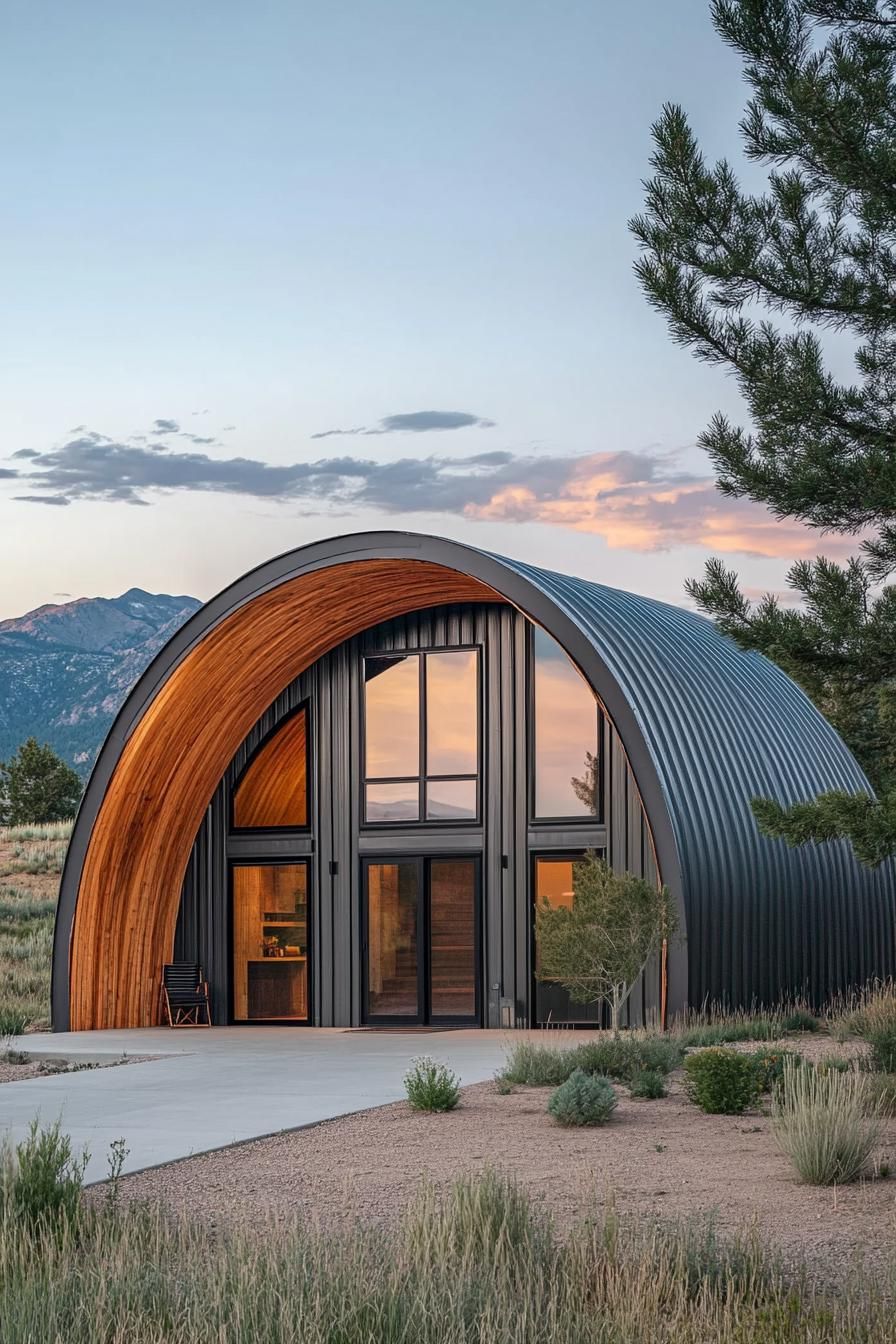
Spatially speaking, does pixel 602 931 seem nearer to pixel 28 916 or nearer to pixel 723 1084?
pixel 723 1084

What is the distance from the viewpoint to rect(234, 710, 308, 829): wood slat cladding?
20938mm

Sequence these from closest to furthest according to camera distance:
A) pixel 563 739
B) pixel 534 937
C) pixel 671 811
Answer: pixel 671 811 < pixel 534 937 < pixel 563 739

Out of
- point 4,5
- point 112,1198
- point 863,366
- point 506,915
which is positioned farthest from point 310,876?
point 112,1198

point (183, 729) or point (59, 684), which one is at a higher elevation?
point (59, 684)

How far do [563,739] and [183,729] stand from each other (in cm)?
469

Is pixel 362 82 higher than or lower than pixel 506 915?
higher

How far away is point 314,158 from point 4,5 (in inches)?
143

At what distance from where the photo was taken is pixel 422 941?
1980 cm

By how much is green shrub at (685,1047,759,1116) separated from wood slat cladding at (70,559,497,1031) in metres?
8.85

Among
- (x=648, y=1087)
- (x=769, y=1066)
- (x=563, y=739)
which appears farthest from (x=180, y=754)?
(x=769, y=1066)

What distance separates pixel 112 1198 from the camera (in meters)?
7.21

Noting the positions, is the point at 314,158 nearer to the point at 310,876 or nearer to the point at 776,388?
the point at 310,876

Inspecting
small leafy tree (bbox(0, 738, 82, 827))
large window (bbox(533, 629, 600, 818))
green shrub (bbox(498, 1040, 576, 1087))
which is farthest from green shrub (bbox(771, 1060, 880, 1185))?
A: small leafy tree (bbox(0, 738, 82, 827))

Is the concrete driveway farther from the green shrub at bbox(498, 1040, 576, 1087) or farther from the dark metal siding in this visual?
the dark metal siding
